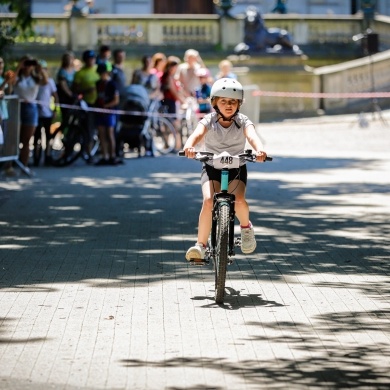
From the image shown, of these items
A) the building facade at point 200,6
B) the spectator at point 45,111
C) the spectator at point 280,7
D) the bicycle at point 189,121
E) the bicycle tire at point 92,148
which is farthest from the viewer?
the building facade at point 200,6

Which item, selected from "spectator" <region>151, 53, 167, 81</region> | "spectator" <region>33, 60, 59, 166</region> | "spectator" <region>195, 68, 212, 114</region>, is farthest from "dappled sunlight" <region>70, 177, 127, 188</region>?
"spectator" <region>151, 53, 167, 81</region>

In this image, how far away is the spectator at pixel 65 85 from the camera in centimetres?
2366

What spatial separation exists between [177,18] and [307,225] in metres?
28.9

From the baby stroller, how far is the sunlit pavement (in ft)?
18.0

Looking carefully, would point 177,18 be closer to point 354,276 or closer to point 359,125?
point 359,125

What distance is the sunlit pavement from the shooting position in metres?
7.71

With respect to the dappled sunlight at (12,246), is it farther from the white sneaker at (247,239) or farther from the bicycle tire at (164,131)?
the bicycle tire at (164,131)

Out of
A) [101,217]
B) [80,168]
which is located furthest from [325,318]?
[80,168]

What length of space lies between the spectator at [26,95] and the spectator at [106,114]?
6.57 feet

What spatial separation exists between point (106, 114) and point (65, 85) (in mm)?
901

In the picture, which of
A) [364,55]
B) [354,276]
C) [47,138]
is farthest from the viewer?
[364,55]

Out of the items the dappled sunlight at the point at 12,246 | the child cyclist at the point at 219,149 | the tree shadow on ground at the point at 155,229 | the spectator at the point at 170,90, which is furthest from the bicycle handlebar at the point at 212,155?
the spectator at the point at 170,90

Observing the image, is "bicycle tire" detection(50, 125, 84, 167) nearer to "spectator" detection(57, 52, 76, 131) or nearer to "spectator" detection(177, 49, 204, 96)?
"spectator" detection(57, 52, 76, 131)

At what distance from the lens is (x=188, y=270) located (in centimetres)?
1157
